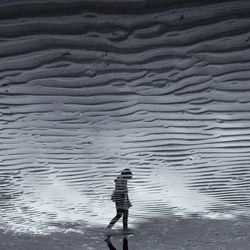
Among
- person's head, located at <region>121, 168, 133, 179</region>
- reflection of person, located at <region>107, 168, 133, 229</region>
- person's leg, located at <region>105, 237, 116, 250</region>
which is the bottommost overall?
person's leg, located at <region>105, 237, 116, 250</region>

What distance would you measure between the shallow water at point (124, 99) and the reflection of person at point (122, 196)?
104 millimetres

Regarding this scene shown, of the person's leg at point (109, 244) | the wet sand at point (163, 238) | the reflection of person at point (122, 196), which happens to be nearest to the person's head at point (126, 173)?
the reflection of person at point (122, 196)

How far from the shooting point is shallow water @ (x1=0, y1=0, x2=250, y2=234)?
2236mm

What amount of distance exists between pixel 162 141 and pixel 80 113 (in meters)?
0.99

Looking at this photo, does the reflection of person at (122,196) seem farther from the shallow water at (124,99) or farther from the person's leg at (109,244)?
the person's leg at (109,244)

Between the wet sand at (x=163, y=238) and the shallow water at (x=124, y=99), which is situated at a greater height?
the shallow water at (x=124, y=99)

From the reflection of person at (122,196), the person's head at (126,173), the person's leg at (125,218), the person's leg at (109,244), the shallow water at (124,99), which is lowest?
the person's leg at (109,244)

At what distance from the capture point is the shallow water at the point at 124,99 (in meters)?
2.24

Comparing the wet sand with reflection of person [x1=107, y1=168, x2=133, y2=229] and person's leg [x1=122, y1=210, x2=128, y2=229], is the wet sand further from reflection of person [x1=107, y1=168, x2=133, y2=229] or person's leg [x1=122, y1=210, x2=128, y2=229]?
reflection of person [x1=107, y1=168, x2=133, y2=229]

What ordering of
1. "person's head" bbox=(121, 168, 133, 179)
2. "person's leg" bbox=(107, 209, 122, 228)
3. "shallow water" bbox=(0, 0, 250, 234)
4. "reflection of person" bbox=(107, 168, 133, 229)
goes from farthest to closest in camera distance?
"person's leg" bbox=(107, 209, 122, 228) < "reflection of person" bbox=(107, 168, 133, 229) < "person's head" bbox=(121, 168, 133, 179) < "shallow water" bbox=(0, 0, 250, 234)

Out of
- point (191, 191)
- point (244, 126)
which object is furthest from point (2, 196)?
point (244, 126)

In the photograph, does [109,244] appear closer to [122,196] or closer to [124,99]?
[122,196]

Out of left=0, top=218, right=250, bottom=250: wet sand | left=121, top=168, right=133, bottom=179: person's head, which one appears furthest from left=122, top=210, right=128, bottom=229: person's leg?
left=121, top=168, right=133, bottom=179: person's head

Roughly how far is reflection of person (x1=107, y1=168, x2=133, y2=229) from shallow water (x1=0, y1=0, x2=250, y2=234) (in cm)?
10
